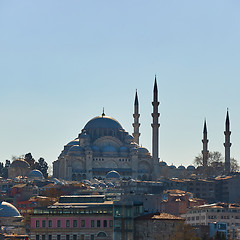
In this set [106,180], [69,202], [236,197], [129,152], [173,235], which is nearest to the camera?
[173,235]

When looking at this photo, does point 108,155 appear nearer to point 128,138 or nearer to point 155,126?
point 128,138

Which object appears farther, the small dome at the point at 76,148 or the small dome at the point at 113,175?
the small dome at the point at 76,148

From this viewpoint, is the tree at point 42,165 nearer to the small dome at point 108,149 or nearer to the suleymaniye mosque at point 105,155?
the suleymaniye mosque at point 105,155

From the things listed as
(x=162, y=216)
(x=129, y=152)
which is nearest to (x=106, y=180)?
(x=129, y=152)

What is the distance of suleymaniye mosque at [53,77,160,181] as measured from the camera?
170 metres

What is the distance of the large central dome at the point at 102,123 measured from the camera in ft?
588

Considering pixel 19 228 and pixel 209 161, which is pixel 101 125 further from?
pixel 19 228

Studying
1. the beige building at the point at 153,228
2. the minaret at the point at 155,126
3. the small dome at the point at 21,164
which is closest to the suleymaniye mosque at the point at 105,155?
the minaret at the point at 155,126

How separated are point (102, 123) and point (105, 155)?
25.8ft

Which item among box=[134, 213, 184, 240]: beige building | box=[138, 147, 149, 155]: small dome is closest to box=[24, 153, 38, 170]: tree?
box=[138, 147, 149, 155]: small dome

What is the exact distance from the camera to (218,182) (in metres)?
149

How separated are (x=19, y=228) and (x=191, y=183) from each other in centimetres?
4634

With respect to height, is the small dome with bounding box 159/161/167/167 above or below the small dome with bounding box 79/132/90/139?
below

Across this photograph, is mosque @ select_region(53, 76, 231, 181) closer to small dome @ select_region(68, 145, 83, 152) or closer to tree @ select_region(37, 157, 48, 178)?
small dome @ select_region(68, 145, 83, 152)
